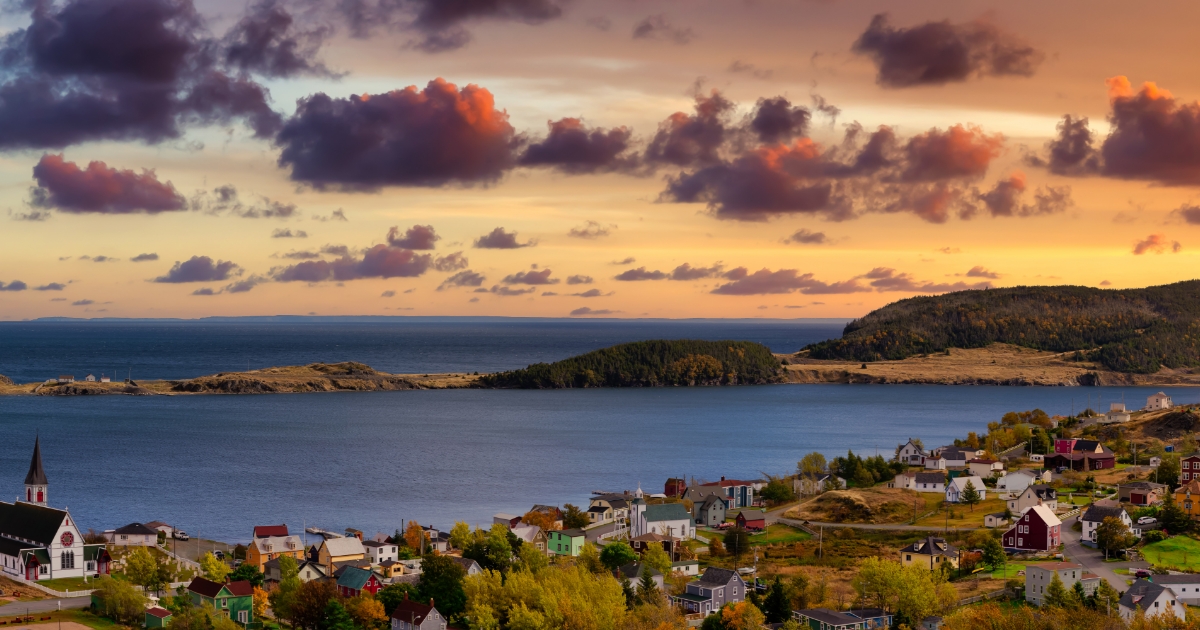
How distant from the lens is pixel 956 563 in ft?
174

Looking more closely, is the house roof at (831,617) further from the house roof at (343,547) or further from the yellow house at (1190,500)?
the yellow house at (1190,500)

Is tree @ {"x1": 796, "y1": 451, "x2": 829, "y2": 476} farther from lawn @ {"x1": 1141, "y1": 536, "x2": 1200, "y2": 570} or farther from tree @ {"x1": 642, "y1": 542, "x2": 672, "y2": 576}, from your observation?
tree @ {"x1": 642, "y1": 542, "x2": 672, "y2": 576}

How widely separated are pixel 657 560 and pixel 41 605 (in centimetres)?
2486

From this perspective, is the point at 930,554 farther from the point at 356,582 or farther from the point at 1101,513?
the point at 356,582

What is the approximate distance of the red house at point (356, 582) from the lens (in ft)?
156

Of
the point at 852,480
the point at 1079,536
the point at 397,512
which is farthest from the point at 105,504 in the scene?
the point at 1079,536

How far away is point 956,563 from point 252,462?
190 feet

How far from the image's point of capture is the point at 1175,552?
53.2m

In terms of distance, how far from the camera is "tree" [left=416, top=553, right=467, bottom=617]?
45094mm

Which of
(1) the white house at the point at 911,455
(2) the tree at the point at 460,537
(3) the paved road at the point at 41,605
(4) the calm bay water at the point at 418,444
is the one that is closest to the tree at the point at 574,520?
(4) the calm bay water at the point at 418,444

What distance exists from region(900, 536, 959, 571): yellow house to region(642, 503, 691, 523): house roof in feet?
41.1

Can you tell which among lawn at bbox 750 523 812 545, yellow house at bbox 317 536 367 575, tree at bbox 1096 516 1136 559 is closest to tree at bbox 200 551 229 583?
yellow house at bbox 317 536 367 575

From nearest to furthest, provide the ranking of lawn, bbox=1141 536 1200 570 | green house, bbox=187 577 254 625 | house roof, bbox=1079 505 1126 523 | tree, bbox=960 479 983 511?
green house, bbox=187 577 254 625 → lawn, bbox=1141 536 1200 570 → house roof, bbox=1079 505 1126 523 → tree, bbox=960 479 983 511

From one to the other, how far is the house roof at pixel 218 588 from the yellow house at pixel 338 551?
6.71 meters
